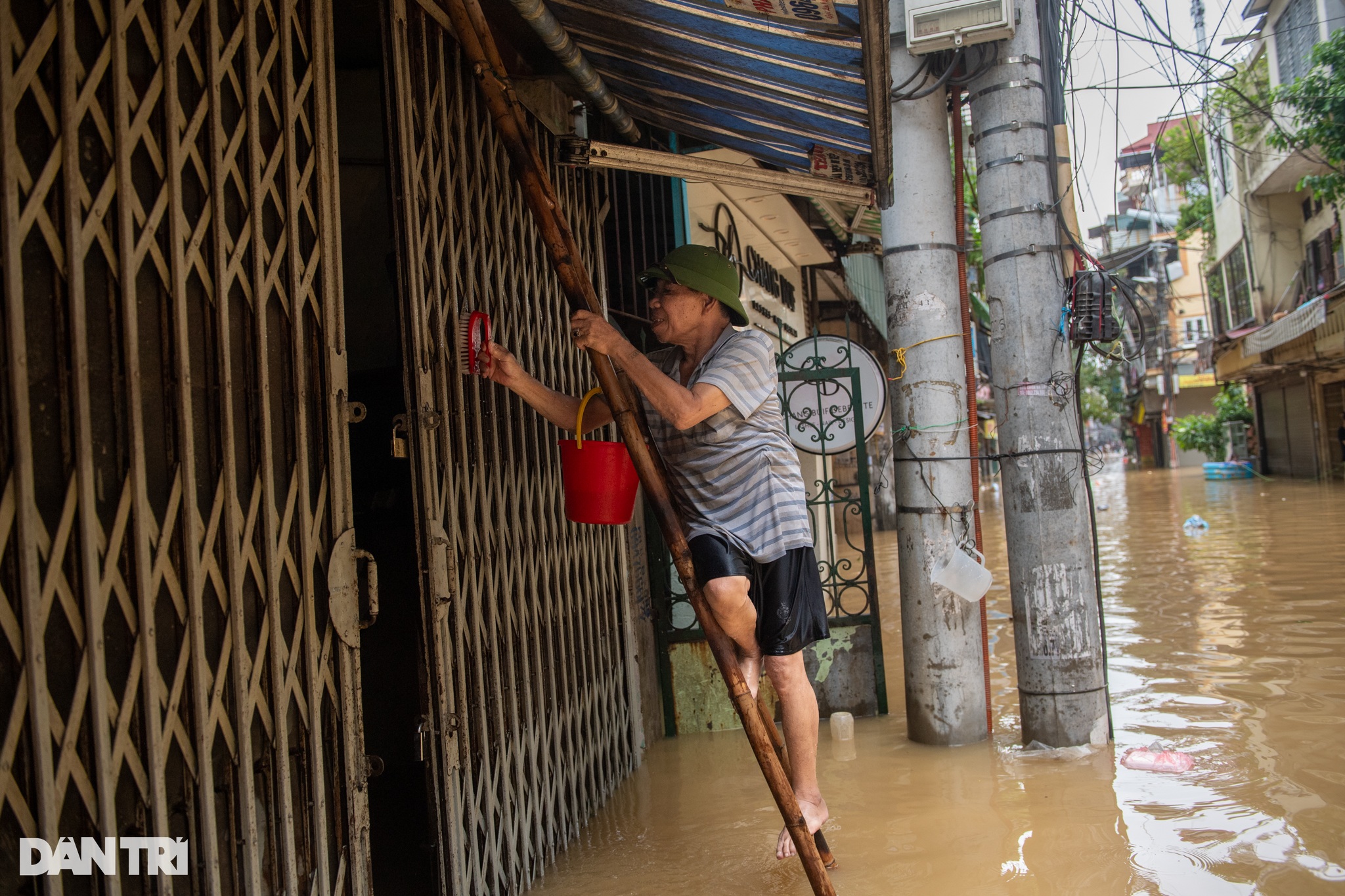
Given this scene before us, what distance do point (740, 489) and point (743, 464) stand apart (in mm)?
83

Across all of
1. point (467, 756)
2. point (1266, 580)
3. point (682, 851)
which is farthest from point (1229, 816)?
point (1266, 580)

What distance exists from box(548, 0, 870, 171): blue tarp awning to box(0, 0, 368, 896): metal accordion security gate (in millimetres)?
1309

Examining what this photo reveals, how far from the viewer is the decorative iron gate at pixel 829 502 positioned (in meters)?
5.02

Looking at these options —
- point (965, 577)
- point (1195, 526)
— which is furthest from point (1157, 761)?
point (1195, 526)

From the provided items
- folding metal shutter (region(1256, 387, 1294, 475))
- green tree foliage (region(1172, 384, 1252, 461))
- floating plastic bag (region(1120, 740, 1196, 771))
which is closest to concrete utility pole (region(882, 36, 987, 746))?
floating plastic bag (region(1120, 740, 1196, 771))

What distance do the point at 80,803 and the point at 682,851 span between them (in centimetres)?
220

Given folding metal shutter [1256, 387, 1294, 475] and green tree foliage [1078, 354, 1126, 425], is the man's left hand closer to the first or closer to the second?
folding metal shutter [1256, 387, 1294, 475]

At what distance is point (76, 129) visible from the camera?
1.64 m

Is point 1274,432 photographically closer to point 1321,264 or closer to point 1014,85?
point 1321,264

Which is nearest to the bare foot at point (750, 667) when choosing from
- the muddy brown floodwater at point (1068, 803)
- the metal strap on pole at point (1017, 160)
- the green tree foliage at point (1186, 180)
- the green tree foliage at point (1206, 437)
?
the muddy brown floodwater at point (1068, 803)

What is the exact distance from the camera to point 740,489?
310 centimetres

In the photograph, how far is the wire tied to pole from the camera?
447cm

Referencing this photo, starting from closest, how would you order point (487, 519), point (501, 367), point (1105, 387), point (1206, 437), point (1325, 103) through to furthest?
1. point (501, 367)
2. point (487, 519)
3. point (1325, 103)
4. point (1206, 437)
5. point (1105, 387)

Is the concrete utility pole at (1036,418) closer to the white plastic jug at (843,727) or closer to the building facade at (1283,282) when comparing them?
the white plastic jug at (843,727)
